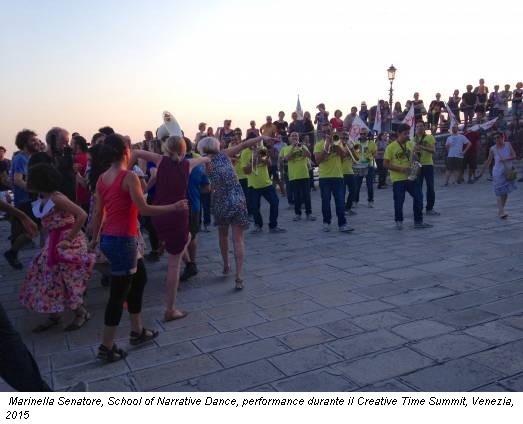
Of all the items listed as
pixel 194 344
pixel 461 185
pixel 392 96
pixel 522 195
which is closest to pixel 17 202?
pixel 194 344

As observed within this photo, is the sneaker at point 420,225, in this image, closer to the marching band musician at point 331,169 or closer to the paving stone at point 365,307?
the marching band musician at point 331,169

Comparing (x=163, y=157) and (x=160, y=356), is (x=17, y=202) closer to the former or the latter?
(x=163, y=157)

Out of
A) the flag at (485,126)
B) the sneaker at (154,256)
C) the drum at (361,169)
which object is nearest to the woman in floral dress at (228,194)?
the sneaker at (154,256)

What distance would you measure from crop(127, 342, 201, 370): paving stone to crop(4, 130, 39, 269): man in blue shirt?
311 centimetres

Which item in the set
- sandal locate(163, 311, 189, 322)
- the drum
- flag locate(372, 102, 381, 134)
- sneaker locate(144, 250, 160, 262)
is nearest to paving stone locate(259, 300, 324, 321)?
sandal locate(163, 311, 189, 322)

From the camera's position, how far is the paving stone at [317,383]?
300 cm

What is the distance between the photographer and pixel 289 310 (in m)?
4.54

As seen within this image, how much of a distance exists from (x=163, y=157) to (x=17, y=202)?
3.99 meters

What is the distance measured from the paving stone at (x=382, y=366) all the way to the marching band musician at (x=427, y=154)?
6.24m

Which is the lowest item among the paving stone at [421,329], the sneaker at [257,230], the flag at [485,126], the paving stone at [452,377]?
the sneaker at [257,230]

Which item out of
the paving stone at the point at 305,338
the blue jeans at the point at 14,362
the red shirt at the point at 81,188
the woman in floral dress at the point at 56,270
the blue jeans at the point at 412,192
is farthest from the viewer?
the blue jeans at the point at 412,192

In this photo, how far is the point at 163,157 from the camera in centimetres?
446

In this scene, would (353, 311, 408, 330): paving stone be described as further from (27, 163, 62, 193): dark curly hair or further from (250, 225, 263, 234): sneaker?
(250, 225, 263, 234): sneaker

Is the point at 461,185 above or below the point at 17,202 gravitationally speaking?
below
